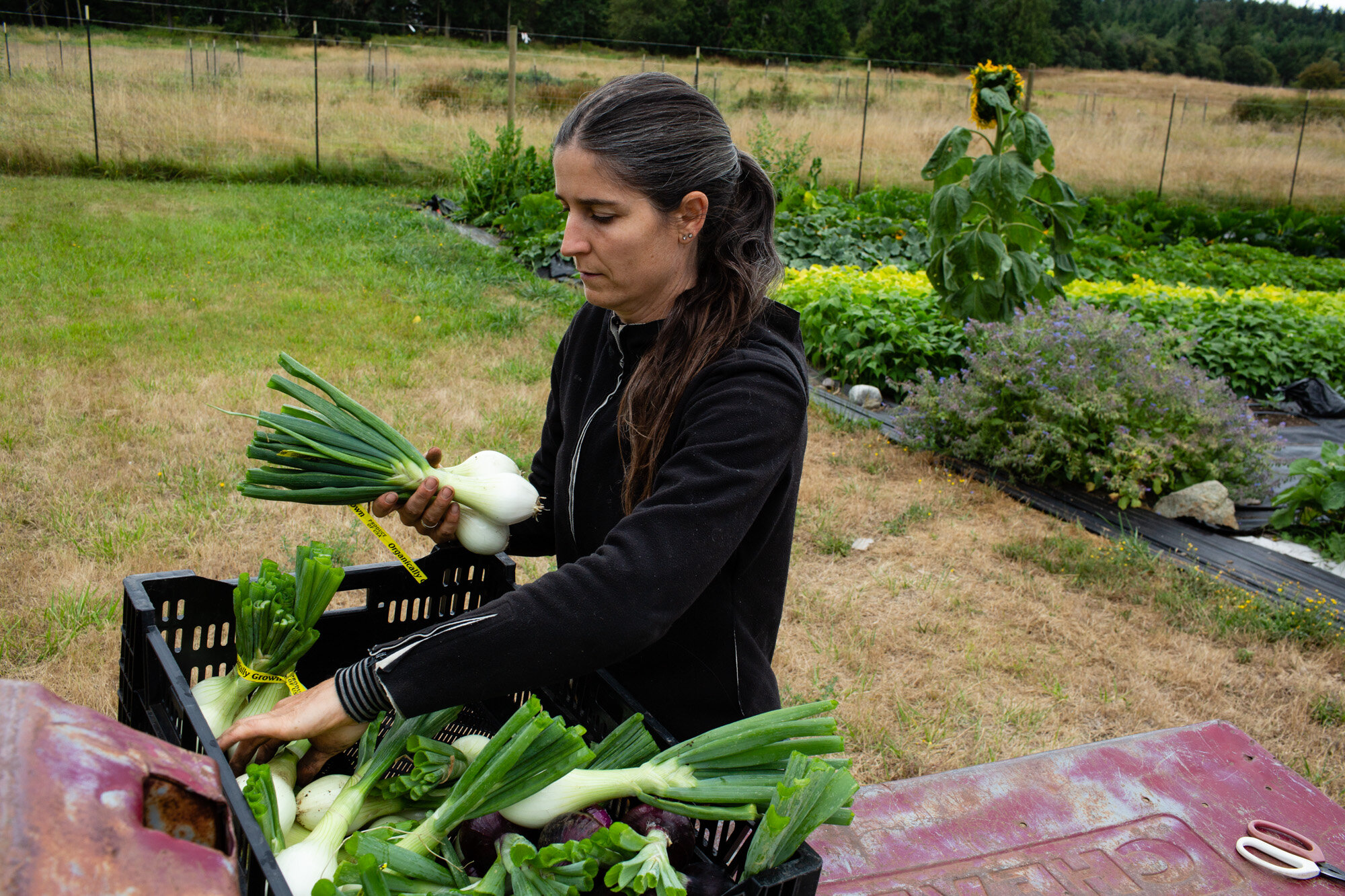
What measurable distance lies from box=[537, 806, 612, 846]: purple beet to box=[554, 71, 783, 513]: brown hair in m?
0.54

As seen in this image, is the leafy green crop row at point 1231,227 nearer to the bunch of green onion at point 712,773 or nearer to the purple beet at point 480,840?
the bunch of green onion at point 712,773

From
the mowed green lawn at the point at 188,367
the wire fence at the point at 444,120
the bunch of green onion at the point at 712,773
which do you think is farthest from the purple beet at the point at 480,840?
the wire fence at the point at 444,120

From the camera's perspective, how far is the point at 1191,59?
5341 cm

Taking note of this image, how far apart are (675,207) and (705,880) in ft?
3.28

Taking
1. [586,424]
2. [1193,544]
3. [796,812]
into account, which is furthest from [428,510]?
[1193,544]

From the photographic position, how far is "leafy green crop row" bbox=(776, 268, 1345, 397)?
5816 millimetres

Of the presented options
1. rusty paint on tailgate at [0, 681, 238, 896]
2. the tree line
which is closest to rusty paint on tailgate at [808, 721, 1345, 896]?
rusty paint on tailgate at [0, 681, 238, 896]

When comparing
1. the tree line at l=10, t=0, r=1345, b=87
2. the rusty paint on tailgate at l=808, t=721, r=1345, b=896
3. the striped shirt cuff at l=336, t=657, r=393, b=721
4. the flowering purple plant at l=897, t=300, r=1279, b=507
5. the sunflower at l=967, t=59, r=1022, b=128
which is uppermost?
the tree line at l=10, t=0, r=1345, b=87

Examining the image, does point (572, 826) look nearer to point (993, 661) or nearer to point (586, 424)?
point (586, 424)

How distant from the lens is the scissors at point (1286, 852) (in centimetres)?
185

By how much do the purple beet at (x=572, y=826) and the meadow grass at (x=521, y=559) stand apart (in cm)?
159

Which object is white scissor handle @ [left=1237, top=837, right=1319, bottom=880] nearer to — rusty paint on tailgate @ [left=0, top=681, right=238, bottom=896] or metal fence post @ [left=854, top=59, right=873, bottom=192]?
rusty paint on tailgate @ [left=0, top=681, right=238, bottom=896]

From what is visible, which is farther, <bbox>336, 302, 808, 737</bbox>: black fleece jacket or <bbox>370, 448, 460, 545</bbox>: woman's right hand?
<bbox>370, 448, 460, 545</bbox>: woman's right hand

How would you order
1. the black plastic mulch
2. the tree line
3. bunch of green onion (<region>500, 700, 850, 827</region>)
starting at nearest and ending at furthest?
bunch of green onion (<region>500, 700, 850, 827</region>) → the black plastic mulch → the tree line
